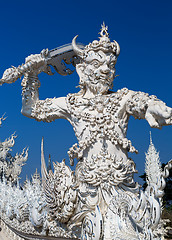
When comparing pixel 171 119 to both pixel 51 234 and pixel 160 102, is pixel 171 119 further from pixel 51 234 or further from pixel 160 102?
pixel 51 234

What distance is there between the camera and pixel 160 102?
97.7 inches

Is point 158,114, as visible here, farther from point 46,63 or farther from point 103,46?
point 46,63

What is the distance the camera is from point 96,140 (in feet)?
9.62

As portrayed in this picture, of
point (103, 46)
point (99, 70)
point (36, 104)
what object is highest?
point (103, 46)

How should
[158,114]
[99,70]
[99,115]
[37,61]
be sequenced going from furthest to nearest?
[37,61]
[99,70]
[99,115]
[158,114]

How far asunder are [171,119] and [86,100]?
1004 mm

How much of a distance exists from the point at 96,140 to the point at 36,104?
34.4 inches

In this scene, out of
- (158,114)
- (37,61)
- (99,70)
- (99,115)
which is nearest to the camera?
(158,114)

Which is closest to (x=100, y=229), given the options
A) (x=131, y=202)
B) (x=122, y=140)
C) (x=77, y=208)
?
(x=131, y=202)

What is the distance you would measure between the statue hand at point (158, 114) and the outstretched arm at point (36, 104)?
1.04 m

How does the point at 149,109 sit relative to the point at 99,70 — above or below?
below

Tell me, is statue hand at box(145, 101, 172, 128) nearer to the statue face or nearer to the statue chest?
the statue chest

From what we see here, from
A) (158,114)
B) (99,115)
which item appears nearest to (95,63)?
(99,115)

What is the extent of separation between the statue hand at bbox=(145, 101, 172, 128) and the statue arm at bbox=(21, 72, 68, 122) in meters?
1.03
